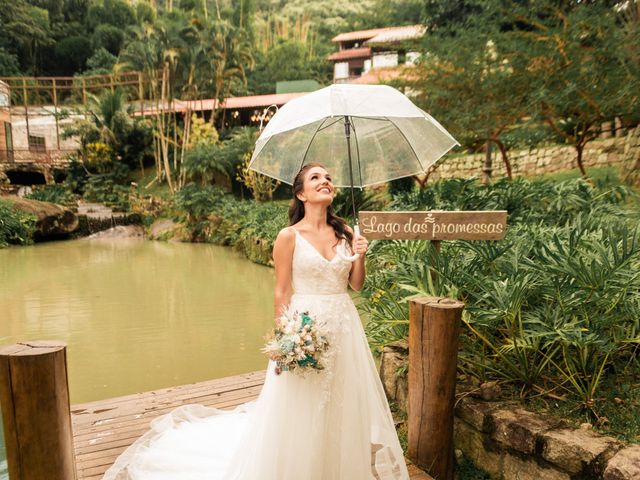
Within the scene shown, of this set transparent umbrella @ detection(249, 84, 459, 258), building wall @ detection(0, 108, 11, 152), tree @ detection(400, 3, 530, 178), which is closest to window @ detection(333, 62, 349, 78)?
building wall @ detection(0, 108, 11, 152)

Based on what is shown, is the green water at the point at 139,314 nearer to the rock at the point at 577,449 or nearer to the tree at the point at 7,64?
the rock at the point at 577,449

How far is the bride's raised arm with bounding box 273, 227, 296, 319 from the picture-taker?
7.96 feet

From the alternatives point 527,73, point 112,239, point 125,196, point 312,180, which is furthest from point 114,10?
point 312,180

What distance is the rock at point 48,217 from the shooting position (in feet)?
51.8

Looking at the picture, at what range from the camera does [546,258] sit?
3.22 meters

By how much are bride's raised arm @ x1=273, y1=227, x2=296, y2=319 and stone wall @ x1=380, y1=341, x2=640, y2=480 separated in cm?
130

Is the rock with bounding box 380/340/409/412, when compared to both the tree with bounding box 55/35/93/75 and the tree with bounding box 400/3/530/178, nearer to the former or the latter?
the tree with bounding box 400/3/530/178

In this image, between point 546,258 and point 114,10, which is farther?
point 114,10

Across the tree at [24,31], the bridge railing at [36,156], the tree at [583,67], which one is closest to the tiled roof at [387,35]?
the bridge railing at [36,156]

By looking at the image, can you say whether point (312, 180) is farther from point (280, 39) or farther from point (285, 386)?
point (280, 39)

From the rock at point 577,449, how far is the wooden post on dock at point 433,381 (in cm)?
50

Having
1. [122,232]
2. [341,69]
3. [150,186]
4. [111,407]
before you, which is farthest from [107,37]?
[111,407]

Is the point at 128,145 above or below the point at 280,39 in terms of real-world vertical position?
below

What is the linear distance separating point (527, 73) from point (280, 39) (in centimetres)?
3573
